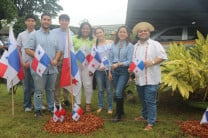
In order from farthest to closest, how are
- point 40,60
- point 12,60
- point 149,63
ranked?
1. point 12,60
2. point 40,60
3. point 149,63

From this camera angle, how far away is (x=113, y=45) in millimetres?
5605

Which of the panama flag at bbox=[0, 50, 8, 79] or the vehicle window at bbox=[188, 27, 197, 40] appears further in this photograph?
the vehicle window at bbox=[188, 27, 197, 40]

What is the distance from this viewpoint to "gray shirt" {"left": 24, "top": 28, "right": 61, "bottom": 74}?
5441 millimetres

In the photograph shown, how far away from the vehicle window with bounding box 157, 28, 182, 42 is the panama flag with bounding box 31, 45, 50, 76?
6.33m

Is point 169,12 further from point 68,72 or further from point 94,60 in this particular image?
point 68,72

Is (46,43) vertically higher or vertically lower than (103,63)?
higher

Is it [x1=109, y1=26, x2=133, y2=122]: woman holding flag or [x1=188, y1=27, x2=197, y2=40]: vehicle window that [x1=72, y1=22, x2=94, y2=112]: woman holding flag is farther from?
[x1=188, y1=27, x2=197, y2=40]: vehicle window

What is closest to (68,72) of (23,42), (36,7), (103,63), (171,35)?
(103,63)

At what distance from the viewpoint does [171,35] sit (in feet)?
35.4

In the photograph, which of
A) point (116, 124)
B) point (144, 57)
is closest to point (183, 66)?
point (144, 57)

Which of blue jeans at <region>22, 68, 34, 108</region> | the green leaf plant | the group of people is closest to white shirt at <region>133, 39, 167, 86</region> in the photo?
the group of people

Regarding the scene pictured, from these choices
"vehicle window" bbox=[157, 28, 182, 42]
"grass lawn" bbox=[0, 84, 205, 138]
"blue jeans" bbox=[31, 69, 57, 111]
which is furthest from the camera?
"vehicle window" bbox=[157, 28, 182, 42]

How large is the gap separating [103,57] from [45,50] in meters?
1.14

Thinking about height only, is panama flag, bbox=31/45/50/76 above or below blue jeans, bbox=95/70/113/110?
above
